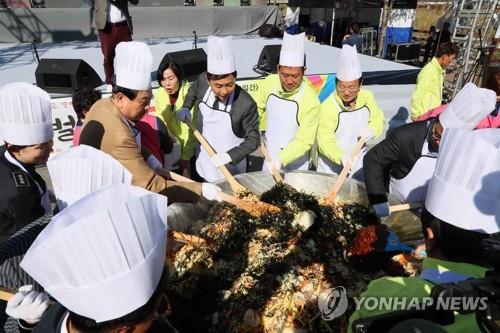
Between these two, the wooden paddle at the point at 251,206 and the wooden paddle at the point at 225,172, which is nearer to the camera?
the wooden paddle at the point at 251,206

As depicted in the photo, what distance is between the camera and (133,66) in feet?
6.05

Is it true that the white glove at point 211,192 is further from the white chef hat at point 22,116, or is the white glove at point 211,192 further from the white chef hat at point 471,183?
the white chef hat at point 471,183

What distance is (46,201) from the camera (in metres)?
1.73

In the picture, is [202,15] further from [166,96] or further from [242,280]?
[242,280]

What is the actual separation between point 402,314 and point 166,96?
2653 mm

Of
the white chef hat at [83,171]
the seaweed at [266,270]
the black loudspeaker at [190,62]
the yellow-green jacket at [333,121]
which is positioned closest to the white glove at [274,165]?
the seaweed at [266,270]

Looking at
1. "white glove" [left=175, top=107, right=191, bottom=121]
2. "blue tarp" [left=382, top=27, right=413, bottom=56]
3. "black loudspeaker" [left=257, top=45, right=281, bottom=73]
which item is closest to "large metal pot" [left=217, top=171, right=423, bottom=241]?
"white glove" [left=175, top=107, right=191, bottom=121]

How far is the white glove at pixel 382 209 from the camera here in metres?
1.93

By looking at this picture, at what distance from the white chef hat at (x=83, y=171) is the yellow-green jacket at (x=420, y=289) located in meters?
0.94

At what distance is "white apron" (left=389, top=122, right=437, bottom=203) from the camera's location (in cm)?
196

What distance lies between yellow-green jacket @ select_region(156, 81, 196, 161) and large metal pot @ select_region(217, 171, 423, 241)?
840 millimetres

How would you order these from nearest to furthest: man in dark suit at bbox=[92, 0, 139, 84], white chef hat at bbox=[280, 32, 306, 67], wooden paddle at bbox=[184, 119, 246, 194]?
wooden paddle at bbox=[184, 119, 246, 194] < white chef hat at bbox=[280, 32, 306, 67] < man in dark suit at bbox=[92, 0, 139, 84]

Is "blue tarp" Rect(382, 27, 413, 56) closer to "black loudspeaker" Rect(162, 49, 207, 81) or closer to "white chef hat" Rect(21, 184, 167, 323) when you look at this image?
"black loudspeaker" Rect(162, 49, 207, 81)

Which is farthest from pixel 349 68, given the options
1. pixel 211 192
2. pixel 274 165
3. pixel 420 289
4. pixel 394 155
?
pixel 420 289
